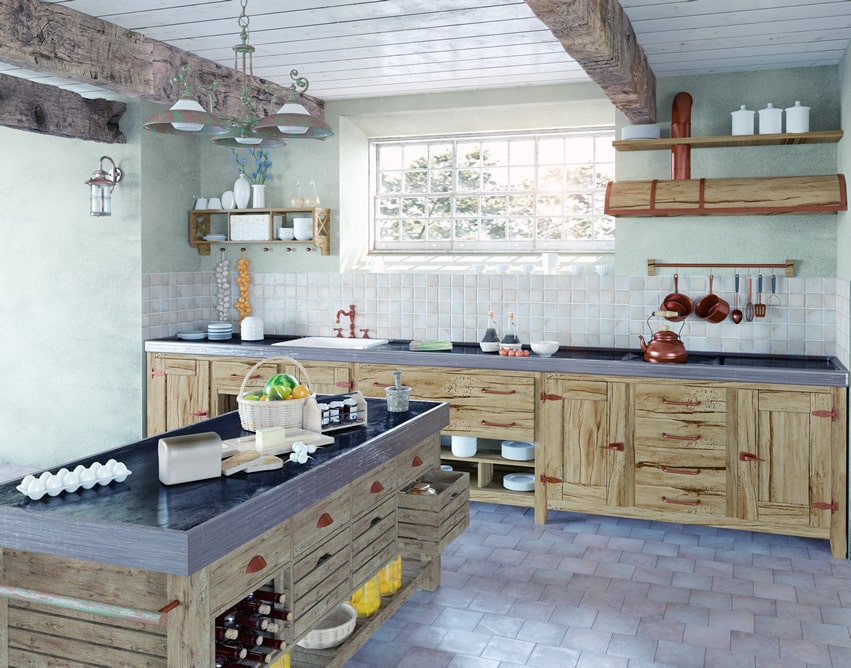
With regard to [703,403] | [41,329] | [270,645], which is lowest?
[270,645]

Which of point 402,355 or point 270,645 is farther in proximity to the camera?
point 402,355

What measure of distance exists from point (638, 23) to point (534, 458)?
2639mm

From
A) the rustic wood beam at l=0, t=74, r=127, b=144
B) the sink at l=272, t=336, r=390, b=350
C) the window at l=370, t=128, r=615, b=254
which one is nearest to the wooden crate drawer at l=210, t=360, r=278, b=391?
the sink at l=272, t=336, r=390, b=350

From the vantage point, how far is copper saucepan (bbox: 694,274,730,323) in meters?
5.37

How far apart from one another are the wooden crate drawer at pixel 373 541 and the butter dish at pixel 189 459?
69 cm

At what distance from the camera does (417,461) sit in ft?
12.5

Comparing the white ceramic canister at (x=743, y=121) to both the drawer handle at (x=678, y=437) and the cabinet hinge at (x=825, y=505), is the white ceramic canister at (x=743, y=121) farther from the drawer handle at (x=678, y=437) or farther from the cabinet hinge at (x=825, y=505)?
the cabinet hinge at (x=825, y=505)

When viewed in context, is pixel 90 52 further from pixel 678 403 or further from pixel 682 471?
pixel 682 471

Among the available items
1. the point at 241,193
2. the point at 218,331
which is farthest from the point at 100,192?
the point at 218,331

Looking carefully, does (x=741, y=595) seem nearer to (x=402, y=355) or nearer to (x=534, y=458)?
(x=534, y=458)

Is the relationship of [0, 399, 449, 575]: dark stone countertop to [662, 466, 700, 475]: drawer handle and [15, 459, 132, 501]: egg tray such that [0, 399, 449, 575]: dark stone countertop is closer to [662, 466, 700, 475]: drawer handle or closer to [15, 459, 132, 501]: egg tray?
[15, 459, 132, 501]: egg tray

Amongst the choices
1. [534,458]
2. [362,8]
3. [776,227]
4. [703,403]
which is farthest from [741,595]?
[362,8]

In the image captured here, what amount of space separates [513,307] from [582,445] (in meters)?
1.25

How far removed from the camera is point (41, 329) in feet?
21.2
